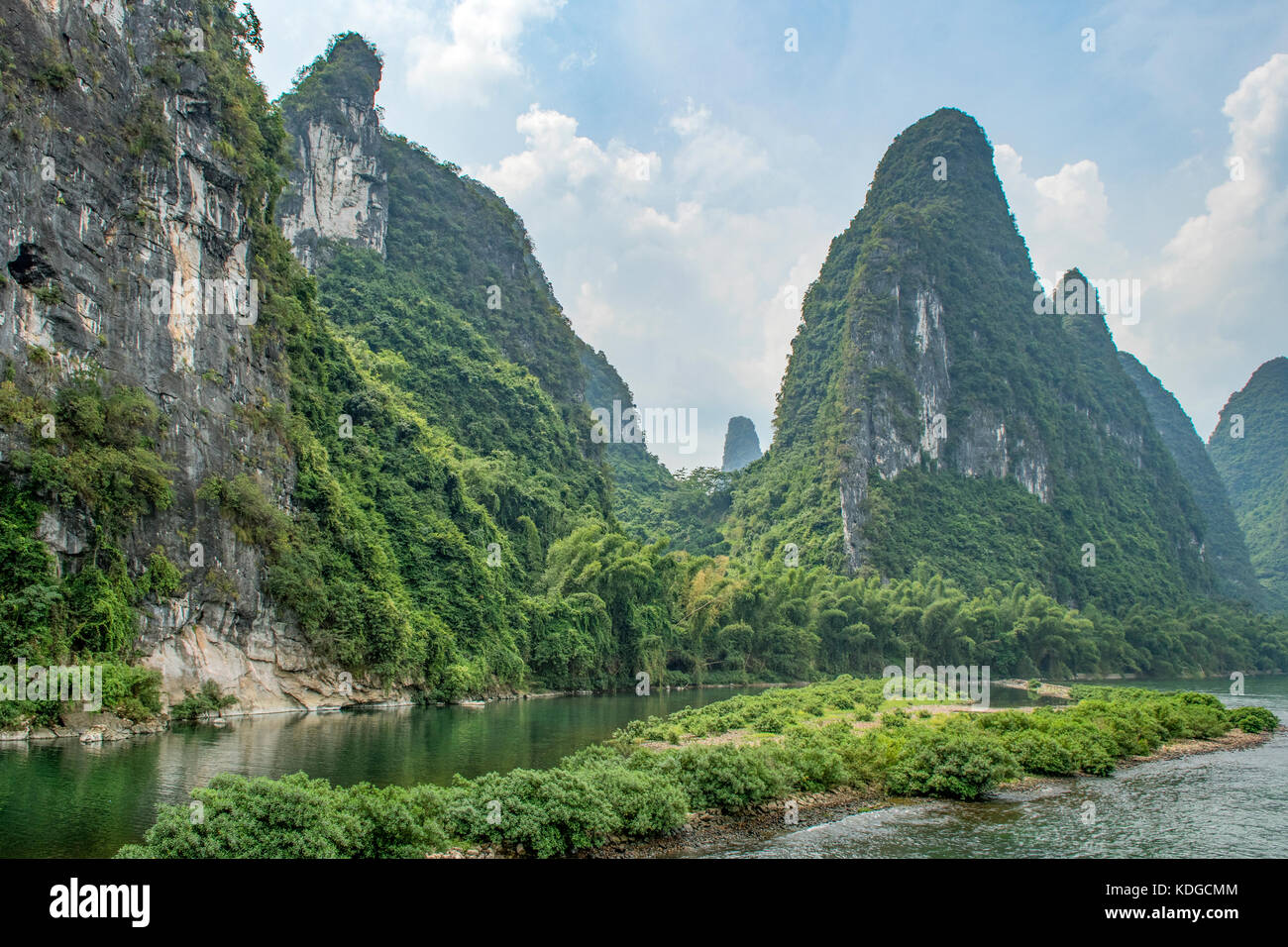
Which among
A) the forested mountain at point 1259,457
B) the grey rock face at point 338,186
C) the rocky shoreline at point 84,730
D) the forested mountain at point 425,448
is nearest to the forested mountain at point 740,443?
the forested mountain at point 425,448

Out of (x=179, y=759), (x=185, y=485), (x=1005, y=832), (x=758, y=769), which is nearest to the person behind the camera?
(x=1005, y=832)

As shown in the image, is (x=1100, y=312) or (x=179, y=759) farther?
(x=1100, y=312)

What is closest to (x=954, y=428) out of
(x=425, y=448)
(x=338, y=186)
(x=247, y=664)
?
(x=338, y=186)

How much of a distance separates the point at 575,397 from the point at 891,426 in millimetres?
32332

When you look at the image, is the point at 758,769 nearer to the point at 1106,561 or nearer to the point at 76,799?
the point at 76,799

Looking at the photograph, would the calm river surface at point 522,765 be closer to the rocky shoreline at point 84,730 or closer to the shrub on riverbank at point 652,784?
the rocky shoreline at point 84,730

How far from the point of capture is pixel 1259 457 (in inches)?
5807

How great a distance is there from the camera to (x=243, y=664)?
2906 centimetres

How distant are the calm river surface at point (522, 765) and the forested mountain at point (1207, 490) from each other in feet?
338

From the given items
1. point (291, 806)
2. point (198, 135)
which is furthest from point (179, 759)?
point (198, 135)

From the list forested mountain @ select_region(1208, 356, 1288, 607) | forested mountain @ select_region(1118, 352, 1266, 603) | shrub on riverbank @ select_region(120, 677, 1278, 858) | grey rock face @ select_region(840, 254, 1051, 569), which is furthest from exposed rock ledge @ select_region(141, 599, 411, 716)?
forested mountain @ select_region(1208, 356, 1288, 607)

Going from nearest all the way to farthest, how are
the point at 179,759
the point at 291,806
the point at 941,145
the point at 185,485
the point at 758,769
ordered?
the point at 291,806 → the point at 758,769 → the point at 179,759 → the point at 185,485 → the point at 941,145

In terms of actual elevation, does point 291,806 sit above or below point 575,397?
below

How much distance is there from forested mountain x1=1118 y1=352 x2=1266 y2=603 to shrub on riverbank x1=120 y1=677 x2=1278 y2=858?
103 metres
